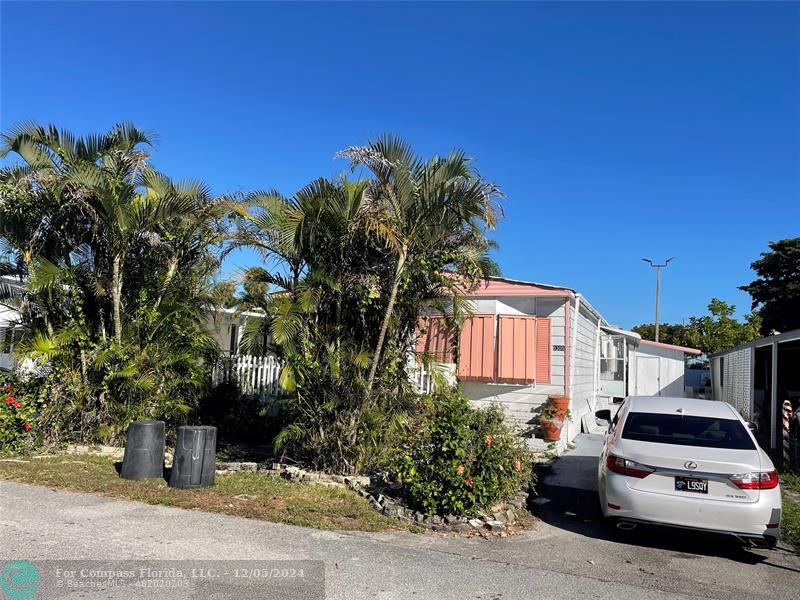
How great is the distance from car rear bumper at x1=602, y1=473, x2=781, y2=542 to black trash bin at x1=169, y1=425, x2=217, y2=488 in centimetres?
493

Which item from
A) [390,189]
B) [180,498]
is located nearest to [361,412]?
[180,498]

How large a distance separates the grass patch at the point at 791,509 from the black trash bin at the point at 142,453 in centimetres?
753

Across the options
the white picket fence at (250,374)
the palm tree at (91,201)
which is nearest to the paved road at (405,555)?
the palm tree at (91,201)

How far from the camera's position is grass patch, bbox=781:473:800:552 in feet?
20.8

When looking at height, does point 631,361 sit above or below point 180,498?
above

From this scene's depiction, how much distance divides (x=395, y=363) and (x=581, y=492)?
3128mm

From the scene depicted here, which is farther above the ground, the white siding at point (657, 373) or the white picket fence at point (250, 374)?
the white siding at point (657, 373)

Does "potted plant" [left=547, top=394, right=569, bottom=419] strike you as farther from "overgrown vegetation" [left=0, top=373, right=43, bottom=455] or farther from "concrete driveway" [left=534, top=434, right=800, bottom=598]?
"overgrown vegetation" [left=0, top=373, right=43, bottom=455]

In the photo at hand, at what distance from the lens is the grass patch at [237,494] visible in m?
6.38

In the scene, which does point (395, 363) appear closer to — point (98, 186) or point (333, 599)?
point (333, 599)

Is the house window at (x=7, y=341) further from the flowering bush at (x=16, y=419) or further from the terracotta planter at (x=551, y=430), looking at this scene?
the terracotta planter at (x=551, y=430)

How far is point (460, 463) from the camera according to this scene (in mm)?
6520

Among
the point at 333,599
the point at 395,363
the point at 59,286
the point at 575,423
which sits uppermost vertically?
the point at 59,286

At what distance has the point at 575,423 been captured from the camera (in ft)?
44.5
